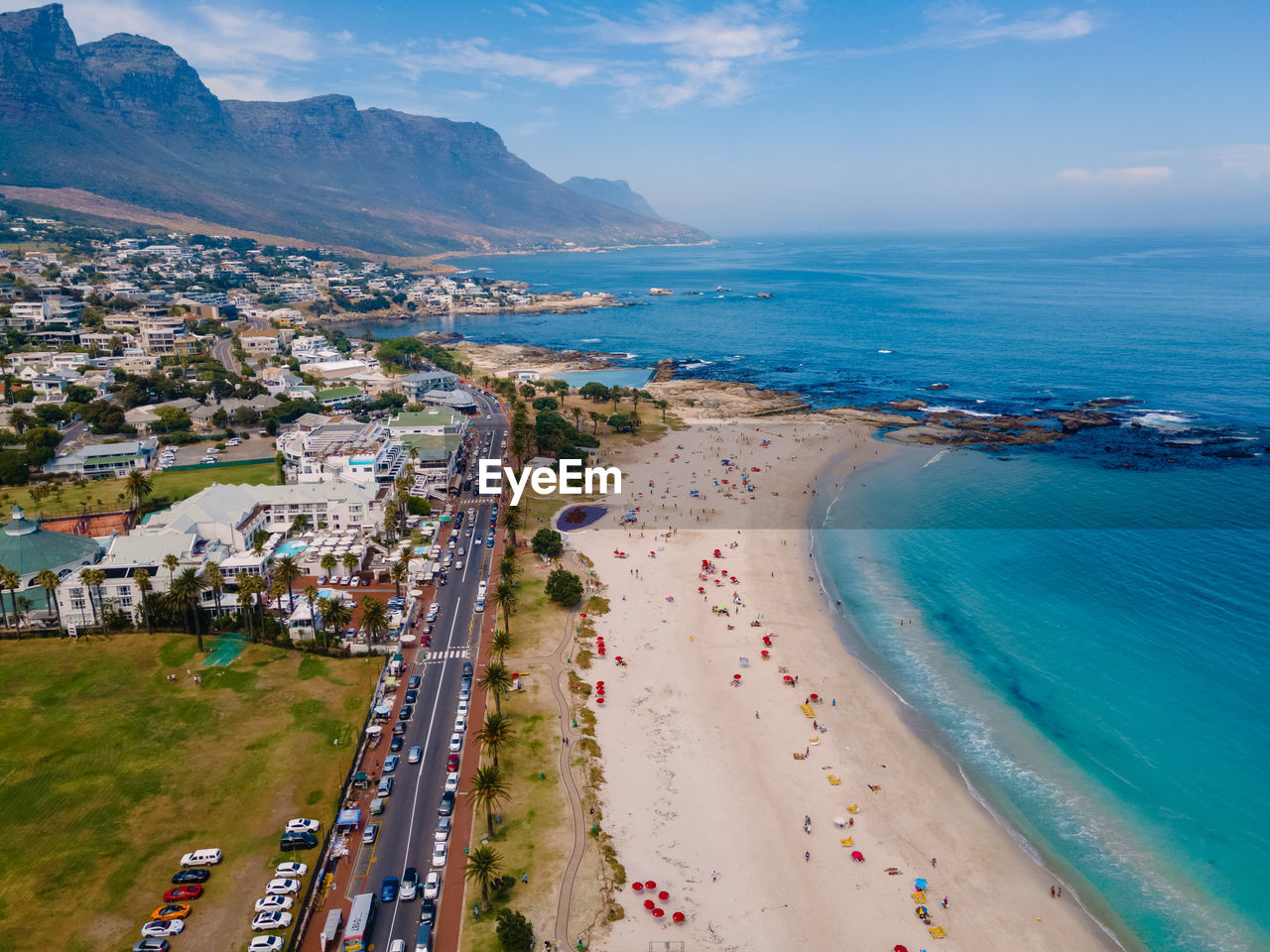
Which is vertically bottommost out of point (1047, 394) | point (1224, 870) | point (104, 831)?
point (1224, 870)

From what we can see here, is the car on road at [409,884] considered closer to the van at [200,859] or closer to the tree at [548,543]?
the van at [200,859]

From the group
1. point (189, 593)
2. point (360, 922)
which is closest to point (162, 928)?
point (360, 922)

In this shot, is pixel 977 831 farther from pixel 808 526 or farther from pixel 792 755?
pixel 808 526

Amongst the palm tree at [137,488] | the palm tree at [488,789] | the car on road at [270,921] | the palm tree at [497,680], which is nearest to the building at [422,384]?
the palm tree at [137,488]

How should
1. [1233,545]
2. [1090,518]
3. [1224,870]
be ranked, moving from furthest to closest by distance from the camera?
[1090,518] → [1233,545] → [1224,870]

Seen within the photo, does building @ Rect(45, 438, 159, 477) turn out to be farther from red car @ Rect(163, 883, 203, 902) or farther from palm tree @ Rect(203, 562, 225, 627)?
red car @ Rect(163, 883, 203, 902)

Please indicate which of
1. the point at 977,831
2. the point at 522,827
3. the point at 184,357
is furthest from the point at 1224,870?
the point at 184,357
